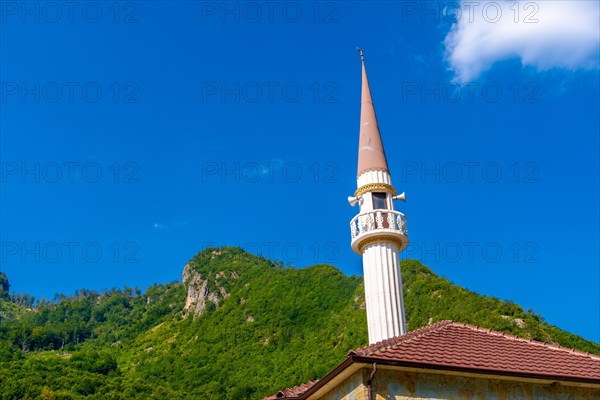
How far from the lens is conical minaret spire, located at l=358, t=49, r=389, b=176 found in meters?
19.8

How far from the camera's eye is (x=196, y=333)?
325 ft

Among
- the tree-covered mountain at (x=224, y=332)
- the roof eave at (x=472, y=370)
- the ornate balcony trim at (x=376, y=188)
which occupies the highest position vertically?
the tree-covered mountain at (x=224, y=332)

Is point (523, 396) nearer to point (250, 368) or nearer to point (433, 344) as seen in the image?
point (433, 344)

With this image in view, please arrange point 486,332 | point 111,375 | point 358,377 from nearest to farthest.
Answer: point 358,377, point 486,332, point 111,375

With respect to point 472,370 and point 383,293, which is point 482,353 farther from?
point 383,293

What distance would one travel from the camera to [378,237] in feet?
60.4

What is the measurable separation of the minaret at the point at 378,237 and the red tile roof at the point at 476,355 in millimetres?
3880

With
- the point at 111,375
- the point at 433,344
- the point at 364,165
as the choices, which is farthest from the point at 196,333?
the point at 433,344

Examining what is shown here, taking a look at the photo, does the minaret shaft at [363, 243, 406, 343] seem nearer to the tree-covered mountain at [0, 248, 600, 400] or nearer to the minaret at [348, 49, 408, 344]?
the minaret at [348, 49, 408, 344]

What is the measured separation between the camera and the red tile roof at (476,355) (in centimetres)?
1103

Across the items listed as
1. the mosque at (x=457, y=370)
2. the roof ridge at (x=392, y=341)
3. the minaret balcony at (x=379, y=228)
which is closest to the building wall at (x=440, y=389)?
the mosque at (x=457, y=370)

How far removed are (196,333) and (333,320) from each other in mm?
31058

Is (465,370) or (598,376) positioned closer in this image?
(465,370)

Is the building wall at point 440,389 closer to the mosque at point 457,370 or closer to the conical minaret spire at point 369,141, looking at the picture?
the mosque at point 457,370
